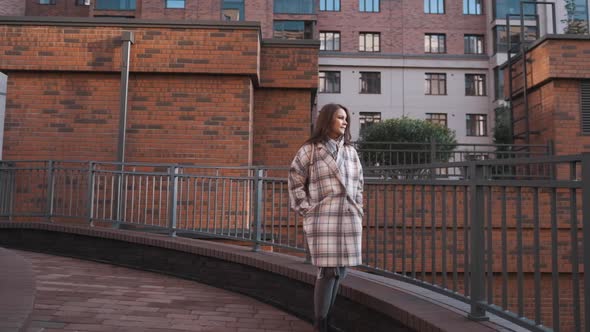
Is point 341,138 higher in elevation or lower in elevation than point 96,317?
higher

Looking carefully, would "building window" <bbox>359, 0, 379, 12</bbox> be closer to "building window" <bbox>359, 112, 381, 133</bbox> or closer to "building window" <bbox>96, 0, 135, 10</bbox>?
"building window" <bbox>359, 112, 381, 133</bbox>

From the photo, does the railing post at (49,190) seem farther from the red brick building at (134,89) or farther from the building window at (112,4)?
the building window at (112,4)

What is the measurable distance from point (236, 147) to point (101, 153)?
2.41 metres

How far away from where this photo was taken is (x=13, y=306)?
3.18m

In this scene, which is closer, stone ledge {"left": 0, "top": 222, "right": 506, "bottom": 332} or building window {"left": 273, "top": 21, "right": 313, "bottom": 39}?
stone ledge {"left": 0, "top": 222, "right": 506, "bottom": 332}

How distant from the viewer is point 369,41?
4119cm

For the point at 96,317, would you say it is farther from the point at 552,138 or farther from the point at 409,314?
the point at 552,138

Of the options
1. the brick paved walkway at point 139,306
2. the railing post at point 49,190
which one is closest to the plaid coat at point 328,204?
the brick paved walkway at point 139,306

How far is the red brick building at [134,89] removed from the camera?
354 inches

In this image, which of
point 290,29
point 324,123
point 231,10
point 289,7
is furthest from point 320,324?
point 289,7

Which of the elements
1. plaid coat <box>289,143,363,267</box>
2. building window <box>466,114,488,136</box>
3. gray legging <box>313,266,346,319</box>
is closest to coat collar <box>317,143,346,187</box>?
plaid coat <box>289,143,363,267</box>

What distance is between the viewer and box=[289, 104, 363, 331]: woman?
3.31m

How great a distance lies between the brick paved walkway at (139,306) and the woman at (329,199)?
3.70 feet

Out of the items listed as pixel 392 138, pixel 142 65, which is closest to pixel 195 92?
pixel 142 65
